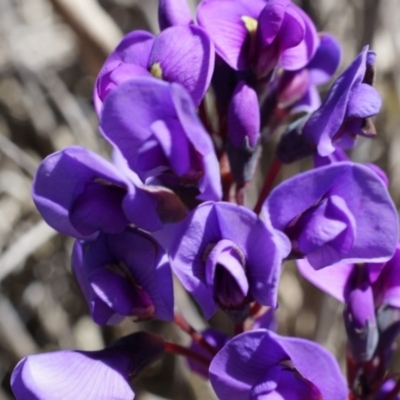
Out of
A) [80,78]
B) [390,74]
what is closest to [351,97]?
[390,74]

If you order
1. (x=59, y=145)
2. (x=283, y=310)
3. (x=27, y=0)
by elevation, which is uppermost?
(x=27, y=0)

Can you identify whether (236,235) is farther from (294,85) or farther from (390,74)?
(390,74)

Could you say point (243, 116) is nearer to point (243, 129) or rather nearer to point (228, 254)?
point (243, 129)

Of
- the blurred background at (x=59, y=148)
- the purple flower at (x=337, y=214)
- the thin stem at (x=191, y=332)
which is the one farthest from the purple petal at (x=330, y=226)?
the blurred background at (x=59, y=148)

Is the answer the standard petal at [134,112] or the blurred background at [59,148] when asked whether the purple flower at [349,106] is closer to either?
the standard petal at [134,112]

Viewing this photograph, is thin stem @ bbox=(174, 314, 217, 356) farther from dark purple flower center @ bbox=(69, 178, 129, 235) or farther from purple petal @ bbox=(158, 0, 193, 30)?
purple petal @ bbox=(158, 0, 193, 30)
